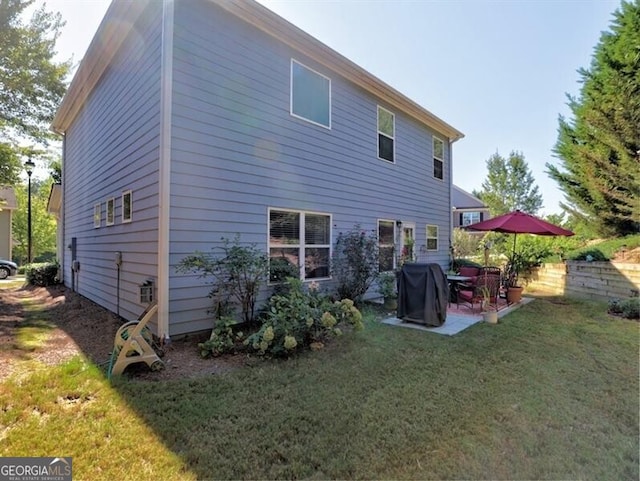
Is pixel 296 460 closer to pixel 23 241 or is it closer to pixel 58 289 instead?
pixel 58 289

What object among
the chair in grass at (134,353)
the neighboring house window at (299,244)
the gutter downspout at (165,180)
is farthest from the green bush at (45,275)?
the chair in grass at (134,353)

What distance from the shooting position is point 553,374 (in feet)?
12.2

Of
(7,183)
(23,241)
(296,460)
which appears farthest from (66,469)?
(23,241)

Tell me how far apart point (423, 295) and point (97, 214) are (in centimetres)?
743

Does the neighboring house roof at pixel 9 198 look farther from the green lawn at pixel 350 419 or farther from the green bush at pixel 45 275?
the green lawn at pixel 350 419

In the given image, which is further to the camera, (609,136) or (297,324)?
(609,136)

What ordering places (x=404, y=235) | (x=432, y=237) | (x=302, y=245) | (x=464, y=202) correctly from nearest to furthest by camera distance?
(x=302, y=245), (x=404, y=235), (x=432, y=237), (x=464, y=202)

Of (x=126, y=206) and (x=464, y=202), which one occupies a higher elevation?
(x=464, y=202)

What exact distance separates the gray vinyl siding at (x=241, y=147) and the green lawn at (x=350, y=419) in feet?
6.11

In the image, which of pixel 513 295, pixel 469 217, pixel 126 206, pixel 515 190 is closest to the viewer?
pixel 126 206

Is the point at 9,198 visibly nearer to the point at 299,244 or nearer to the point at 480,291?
the point at 299,244

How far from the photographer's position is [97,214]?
25.2ft

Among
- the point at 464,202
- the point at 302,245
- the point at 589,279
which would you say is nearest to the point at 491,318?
the point at 302,245

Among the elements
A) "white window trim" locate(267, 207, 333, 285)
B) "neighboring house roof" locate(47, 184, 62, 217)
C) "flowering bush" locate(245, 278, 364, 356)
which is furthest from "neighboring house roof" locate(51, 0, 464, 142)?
"flowering bush" locate(245, 278, 364, 356)
